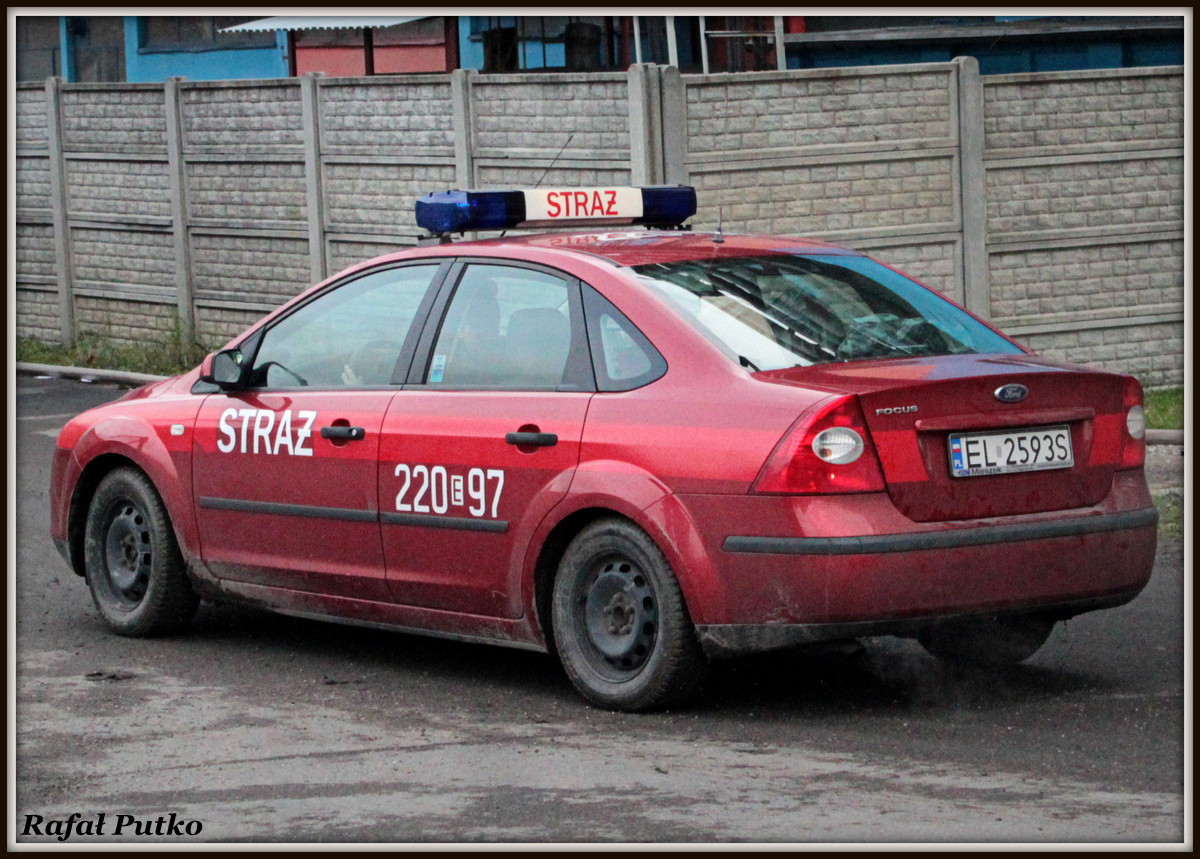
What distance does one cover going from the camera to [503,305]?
6156mm

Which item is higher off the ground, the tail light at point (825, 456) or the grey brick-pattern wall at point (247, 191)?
the grey brick-pattern wall at point (247, 191)

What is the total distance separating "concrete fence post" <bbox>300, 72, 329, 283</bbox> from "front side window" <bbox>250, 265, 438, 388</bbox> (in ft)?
27.3

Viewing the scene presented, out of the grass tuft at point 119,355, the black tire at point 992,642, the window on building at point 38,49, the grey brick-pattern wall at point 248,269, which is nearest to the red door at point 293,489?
the black tire at point 992,642

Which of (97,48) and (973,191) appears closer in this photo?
(973,191)

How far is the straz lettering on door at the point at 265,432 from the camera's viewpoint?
6441 millimetres

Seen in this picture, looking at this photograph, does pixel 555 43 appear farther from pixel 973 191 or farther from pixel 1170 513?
pixel 1170 513

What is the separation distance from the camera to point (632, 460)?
5508 millimetres

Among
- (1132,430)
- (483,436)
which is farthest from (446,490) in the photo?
(1132,430)

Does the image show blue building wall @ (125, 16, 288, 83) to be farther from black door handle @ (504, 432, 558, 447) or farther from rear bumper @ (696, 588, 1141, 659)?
rear bumper @ (696, 588, 1141, 659)

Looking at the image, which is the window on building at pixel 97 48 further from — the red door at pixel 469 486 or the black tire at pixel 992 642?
the black tire at pixel 992 642

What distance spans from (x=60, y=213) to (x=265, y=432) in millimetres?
12380

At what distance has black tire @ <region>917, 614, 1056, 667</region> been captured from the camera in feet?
20.0

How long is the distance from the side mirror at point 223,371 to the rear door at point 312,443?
56 millimetres

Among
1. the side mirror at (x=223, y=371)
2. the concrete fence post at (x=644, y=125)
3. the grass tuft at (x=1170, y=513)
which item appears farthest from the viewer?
the concrete fence post at (x=644, y=125)
